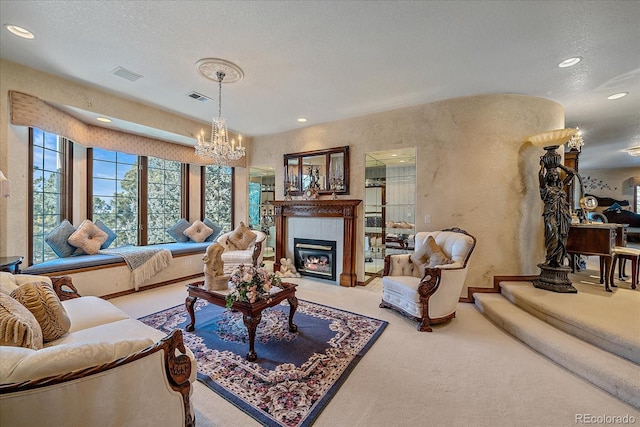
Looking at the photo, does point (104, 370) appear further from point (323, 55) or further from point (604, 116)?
Result: point (604, 116)

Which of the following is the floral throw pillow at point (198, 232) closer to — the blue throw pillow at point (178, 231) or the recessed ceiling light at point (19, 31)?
the blue throw pillow at point (178, 231)

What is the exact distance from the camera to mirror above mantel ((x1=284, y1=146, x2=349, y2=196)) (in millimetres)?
4715

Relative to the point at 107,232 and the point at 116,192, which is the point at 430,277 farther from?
the point at 116,192

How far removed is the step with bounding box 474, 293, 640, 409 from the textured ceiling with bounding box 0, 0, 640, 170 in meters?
2.86

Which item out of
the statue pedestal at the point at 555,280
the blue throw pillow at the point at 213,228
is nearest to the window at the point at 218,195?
the blue throw pillow at the point at 213,228

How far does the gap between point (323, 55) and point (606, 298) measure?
433 centimetres

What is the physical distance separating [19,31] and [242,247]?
3.75 m

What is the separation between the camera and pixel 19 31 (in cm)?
238

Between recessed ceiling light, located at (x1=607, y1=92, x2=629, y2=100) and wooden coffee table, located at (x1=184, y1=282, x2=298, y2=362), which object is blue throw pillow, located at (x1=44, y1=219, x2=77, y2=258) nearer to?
wooden coffee table, located at (x1=184, y1=282, x2=298, y2=362)

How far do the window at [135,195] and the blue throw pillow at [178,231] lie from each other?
0.57 ft

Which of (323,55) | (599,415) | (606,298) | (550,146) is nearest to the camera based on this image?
(599,415)

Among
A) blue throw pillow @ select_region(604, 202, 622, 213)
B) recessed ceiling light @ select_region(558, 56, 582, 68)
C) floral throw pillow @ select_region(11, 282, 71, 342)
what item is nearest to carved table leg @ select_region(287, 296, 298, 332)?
floral throw pillow @ select_region(11, 282, 71, 342)

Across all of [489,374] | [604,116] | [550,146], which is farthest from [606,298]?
[604,116]

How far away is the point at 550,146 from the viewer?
10.8 feet
